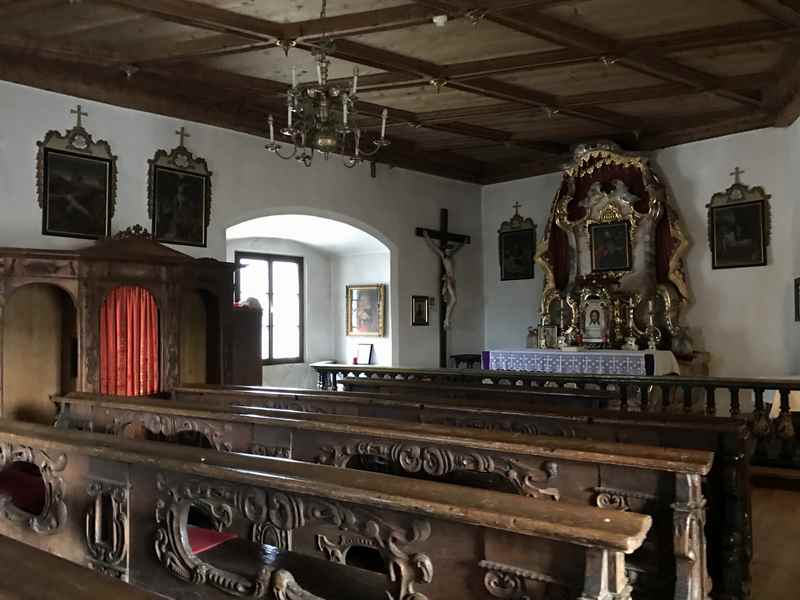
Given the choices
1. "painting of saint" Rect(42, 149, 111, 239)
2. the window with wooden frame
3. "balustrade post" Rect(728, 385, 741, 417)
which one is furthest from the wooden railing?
the window with wooden frame

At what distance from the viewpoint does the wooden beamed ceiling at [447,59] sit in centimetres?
561

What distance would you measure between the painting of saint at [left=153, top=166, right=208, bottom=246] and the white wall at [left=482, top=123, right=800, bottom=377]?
20.3 ft

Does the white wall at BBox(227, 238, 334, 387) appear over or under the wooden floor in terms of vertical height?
over

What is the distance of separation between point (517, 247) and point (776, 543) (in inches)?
296

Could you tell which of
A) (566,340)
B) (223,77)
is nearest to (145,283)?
(223,77)

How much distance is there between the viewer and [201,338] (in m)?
7.18

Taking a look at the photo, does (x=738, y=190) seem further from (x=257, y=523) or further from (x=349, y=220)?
(x=257, y=523)

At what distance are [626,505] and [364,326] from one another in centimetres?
857

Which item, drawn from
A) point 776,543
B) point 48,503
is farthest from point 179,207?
point 776,543

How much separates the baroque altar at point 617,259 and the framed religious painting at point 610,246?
0.04ft

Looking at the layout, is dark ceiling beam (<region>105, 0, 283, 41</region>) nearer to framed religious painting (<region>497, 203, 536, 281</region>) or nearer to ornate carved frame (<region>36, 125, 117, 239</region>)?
ornate carved frame (<region>36, 125, 117, 239</region>)

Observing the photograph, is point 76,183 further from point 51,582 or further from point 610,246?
point 610,246

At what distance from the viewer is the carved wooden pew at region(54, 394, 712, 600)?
2480 millimetres

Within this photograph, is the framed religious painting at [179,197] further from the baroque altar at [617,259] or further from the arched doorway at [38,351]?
the baroque altar at [617,259]
